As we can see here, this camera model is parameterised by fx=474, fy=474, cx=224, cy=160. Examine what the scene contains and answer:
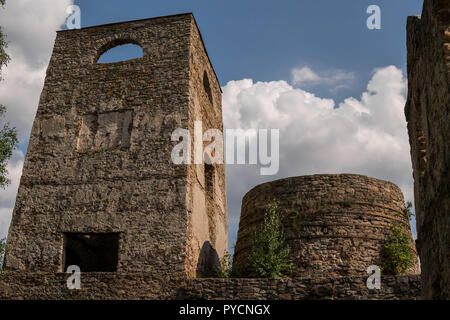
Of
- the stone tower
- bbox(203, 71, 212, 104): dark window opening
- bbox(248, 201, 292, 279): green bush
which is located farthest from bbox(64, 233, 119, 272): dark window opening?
bbox(203, 71, 212, 104): dark window opening

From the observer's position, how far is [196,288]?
8828 millimetres

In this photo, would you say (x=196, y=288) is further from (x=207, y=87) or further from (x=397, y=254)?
(x=207, y=87)

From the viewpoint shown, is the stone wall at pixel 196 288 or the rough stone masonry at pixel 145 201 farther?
the rough stone masonry at pixel 145 201

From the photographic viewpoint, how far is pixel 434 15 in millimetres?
4676

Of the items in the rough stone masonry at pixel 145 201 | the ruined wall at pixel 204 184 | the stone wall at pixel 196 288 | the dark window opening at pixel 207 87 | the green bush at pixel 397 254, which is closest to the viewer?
the stone wall at pixel 196 288

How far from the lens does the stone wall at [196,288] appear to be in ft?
26.8

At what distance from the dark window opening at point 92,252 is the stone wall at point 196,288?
1949 millimetres

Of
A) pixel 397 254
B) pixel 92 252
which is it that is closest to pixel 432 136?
pixel 397 254

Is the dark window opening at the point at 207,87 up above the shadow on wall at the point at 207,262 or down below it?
above

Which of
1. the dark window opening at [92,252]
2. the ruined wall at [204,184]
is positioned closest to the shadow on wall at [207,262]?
the ruined wall at [204,184]

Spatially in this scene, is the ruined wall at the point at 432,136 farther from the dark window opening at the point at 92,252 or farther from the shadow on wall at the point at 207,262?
the dark window opening at the point at 92,252

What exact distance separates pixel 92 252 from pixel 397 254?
24.5ft
